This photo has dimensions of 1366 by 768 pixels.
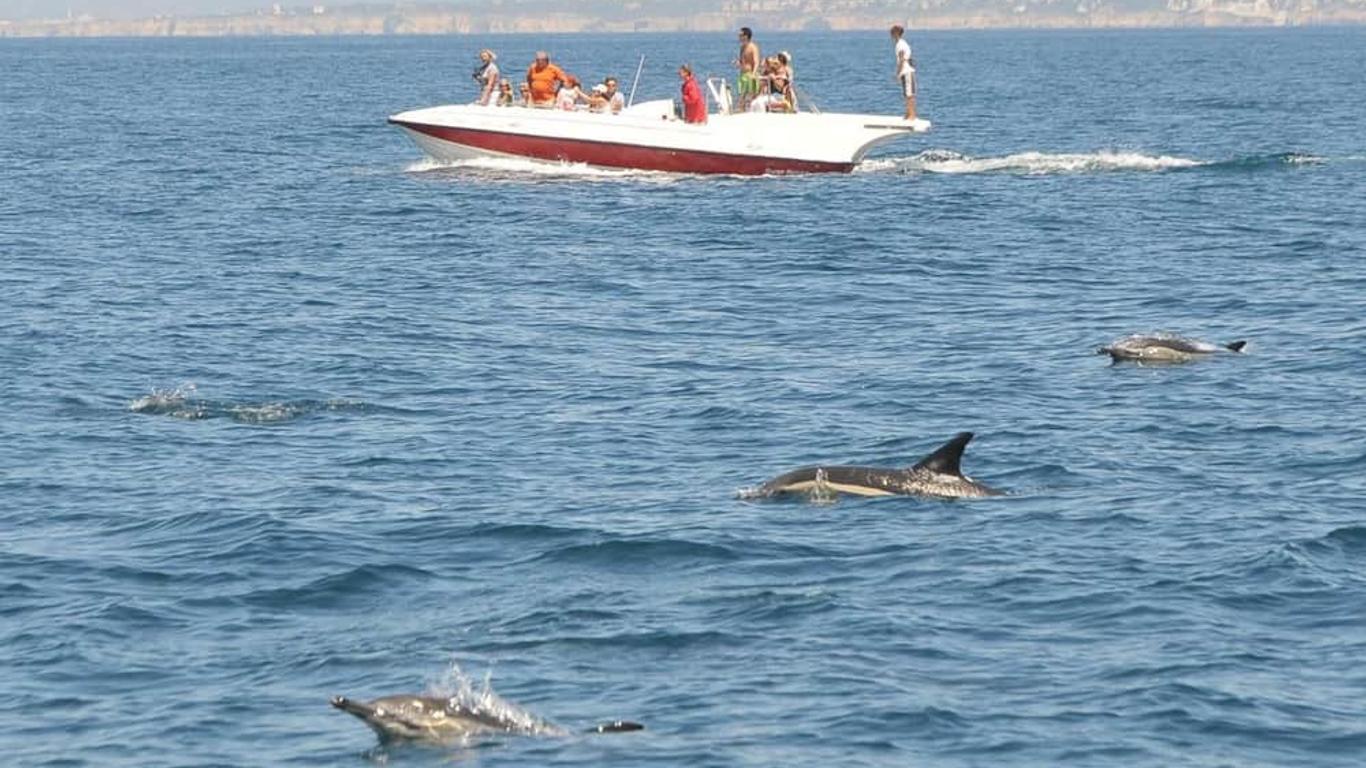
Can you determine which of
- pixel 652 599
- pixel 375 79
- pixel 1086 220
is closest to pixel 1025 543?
pixel 652 599

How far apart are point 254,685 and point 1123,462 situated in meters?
10.3

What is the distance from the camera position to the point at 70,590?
1934 centimetres

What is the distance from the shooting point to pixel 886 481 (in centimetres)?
2191

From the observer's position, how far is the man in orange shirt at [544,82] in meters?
50.3

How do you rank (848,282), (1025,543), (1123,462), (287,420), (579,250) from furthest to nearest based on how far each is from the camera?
(579,250)
(848,282)
(287,420)
(1123,462)
(1025,543)

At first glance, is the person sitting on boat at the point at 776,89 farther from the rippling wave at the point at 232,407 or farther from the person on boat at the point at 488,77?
the rippling wave at the point at 232,407

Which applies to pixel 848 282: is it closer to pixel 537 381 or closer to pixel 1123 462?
pixel 537 381

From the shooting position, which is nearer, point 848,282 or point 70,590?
point 70,590

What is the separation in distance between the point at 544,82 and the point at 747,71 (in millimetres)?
4430

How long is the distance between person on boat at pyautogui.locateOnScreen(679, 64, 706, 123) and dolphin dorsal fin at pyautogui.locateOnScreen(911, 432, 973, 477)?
27427 mm

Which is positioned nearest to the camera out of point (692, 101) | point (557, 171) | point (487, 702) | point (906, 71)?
point (487, 702)

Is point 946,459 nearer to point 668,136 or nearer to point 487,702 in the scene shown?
point 487,702

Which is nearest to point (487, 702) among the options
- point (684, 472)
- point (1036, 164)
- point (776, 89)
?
point (684, 472)

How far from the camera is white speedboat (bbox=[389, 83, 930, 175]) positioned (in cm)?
4978
